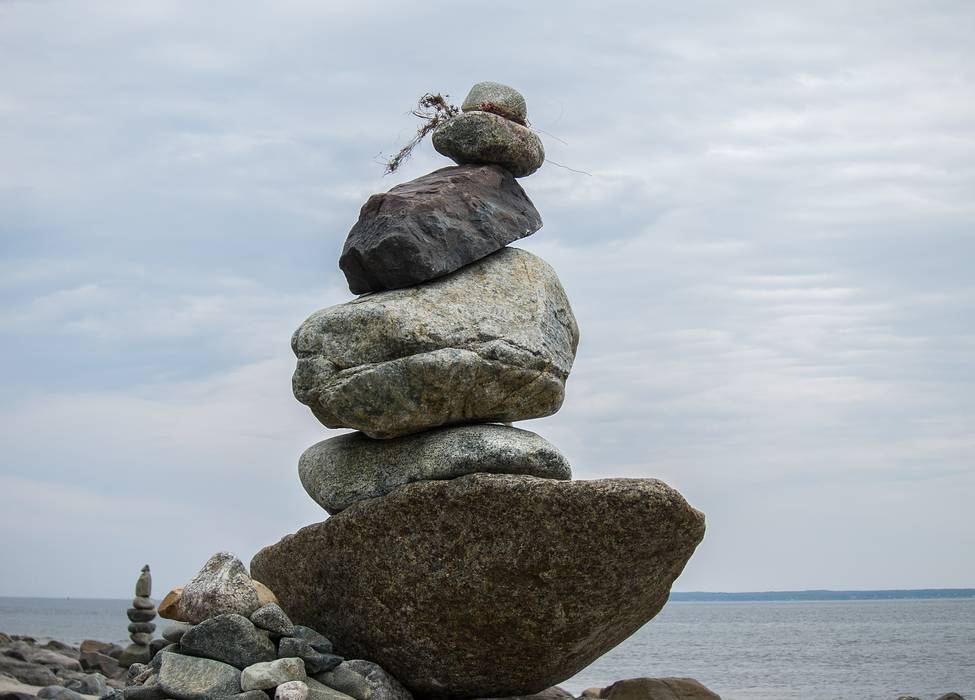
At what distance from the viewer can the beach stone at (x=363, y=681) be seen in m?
9.94

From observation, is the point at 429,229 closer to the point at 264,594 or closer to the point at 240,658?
the point at 264,594

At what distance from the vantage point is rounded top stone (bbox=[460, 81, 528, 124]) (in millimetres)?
12148

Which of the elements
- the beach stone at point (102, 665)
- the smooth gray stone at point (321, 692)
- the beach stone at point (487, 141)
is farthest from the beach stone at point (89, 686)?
the beach stone at point (487, 141)

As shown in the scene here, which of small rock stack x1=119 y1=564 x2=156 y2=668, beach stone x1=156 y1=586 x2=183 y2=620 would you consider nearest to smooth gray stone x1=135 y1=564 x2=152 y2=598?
small rock stack x1=119 y1=564 x2=156 y2=668

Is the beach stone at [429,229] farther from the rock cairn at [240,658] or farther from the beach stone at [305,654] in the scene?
the beach stone at [305,654]

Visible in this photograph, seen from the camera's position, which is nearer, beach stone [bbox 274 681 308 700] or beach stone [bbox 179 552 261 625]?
beach stone [bbox 274 681 308 700]

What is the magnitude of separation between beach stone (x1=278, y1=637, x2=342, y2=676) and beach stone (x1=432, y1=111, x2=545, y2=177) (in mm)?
5552

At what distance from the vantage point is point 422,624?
33.3ft

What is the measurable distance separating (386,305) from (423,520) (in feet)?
6.87

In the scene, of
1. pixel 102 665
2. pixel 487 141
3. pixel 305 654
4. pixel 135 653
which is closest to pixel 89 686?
pixel 135 653

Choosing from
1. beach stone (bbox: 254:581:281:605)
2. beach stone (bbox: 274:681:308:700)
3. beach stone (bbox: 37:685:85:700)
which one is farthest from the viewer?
beach stone (bbox: 37:685:85:700)

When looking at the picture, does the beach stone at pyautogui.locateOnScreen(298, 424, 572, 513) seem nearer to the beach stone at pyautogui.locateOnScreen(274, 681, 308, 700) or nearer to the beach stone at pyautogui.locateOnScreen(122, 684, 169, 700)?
the beach stone at pyautogui.locateOnScreen(274, 681, 308, 700)

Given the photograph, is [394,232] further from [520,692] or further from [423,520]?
[520,692]

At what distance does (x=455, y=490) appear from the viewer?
967 centimetres
